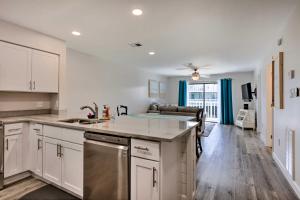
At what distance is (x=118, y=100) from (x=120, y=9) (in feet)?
13.3

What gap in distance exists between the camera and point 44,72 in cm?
323

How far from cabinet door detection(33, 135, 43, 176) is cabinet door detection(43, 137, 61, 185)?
86mm

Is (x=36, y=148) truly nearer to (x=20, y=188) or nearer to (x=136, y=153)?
(x=20, y=188)

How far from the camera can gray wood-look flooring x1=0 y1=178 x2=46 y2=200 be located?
223cm

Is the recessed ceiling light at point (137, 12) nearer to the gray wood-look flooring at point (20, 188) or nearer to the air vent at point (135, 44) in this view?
the air vent at point (135, 44)

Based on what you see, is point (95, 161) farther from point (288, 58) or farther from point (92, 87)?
point (92, 87)

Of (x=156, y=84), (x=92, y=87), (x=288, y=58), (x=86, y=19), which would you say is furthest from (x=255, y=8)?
(x=156, y=84)

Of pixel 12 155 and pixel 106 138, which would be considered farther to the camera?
pixel 12 155

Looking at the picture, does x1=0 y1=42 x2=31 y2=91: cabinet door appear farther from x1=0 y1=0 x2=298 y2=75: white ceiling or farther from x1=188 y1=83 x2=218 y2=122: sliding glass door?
x1=188 y1=83 x2=218 y2=122: sliding glass door

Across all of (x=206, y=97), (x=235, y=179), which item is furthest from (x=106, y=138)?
(x=206, y=97)

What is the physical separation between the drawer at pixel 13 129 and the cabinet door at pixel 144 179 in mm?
1962

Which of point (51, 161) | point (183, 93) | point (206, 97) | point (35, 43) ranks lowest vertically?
point (51, 161)

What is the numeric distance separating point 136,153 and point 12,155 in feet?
6.69

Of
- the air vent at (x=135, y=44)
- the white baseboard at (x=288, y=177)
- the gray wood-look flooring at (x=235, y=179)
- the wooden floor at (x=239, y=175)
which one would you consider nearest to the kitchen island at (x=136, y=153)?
the gray wood-look flooring at (x=235, y=179)
